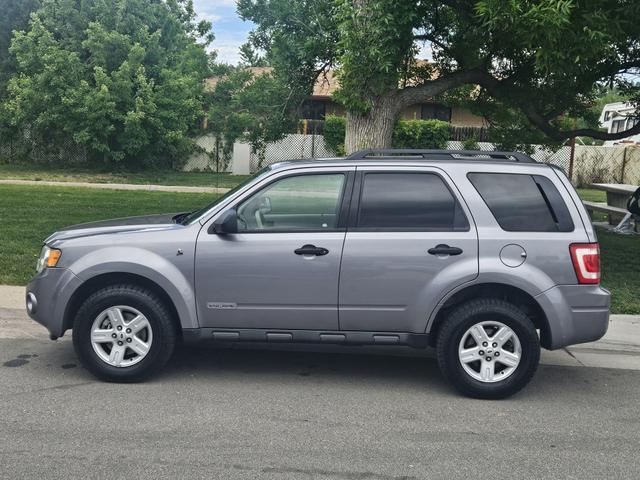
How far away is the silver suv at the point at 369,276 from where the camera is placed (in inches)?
206

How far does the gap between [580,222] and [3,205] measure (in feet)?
40.5

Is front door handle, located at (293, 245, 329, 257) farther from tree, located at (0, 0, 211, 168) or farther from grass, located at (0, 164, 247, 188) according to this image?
tree, located at (0, 0, 211, 168)

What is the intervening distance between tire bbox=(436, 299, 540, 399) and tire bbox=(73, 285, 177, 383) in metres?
2.12

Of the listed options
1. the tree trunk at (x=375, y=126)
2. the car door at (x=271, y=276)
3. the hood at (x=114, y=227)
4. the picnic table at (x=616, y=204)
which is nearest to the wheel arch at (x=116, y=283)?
the car door at (x=271, y=276)

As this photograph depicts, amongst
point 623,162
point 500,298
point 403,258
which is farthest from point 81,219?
point 623,162

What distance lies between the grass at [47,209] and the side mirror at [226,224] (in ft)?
13.5

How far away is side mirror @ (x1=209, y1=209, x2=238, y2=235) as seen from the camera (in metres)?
5.29

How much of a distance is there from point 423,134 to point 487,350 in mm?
23018

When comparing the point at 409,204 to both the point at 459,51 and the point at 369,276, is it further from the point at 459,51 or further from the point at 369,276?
the point at 459,51

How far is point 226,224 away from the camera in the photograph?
5.29 m

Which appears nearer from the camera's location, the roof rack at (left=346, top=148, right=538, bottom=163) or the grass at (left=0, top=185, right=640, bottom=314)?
the roof rack at (left=346, top=148, right=538, bottom=163)

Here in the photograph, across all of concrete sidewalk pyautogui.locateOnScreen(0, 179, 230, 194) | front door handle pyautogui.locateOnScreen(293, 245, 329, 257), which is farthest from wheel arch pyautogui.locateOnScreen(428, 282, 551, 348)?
concrete sidewalk pyautogui.locateOnScreen(0, 179, 230, 194)

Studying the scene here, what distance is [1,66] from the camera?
2647 centimetres

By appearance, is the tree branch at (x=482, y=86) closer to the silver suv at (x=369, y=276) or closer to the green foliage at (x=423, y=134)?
the silver suv at (x=369, y=276)
